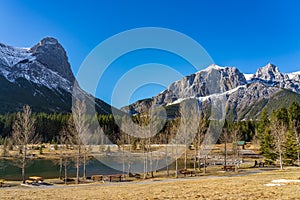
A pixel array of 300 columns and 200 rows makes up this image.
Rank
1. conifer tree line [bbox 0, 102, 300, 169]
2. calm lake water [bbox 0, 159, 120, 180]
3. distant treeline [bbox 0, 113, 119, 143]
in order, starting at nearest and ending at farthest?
calm lake water [bbox 0, 159, 120, 180], conifer tree line [bbox 0, 102, 300, 169], distant treeline [bbox 0, 113, 119, 143]

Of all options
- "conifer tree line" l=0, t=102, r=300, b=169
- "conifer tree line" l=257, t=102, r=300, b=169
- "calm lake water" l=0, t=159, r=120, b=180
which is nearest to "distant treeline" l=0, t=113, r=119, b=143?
"conifer tree line" l=0, t=102, r=300, b=169

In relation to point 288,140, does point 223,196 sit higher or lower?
lower

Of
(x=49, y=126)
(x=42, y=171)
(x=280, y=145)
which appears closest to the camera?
(x=280, y=145)

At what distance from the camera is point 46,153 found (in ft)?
306

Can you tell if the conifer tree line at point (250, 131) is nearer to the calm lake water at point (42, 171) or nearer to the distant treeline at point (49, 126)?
the distant treeline at point (49, 126)

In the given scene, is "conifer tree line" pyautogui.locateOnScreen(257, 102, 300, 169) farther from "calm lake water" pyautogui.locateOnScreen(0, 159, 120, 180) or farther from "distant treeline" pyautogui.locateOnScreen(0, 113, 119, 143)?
"distant treeline" pyautogui.locateOnScreen(0, 113, 119, 143)

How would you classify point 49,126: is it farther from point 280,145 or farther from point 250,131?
point 280,145

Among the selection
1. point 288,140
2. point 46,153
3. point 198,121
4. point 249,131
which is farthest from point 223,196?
point 249,131

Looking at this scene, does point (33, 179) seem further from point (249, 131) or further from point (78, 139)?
point (249, 131)

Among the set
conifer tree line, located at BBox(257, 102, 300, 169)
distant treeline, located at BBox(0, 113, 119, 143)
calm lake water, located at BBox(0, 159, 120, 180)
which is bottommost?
calm lake water, located at BBox(0, 159, 120, 180)

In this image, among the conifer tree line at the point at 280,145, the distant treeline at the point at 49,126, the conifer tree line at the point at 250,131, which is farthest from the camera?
the distant treeline at the point at 49,126

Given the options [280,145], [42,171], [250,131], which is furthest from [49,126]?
[280,145]

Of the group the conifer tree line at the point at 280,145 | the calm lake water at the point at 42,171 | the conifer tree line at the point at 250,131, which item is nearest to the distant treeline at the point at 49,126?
the conifer tree line at the point at 250,131

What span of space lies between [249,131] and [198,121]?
8634 centimetres
